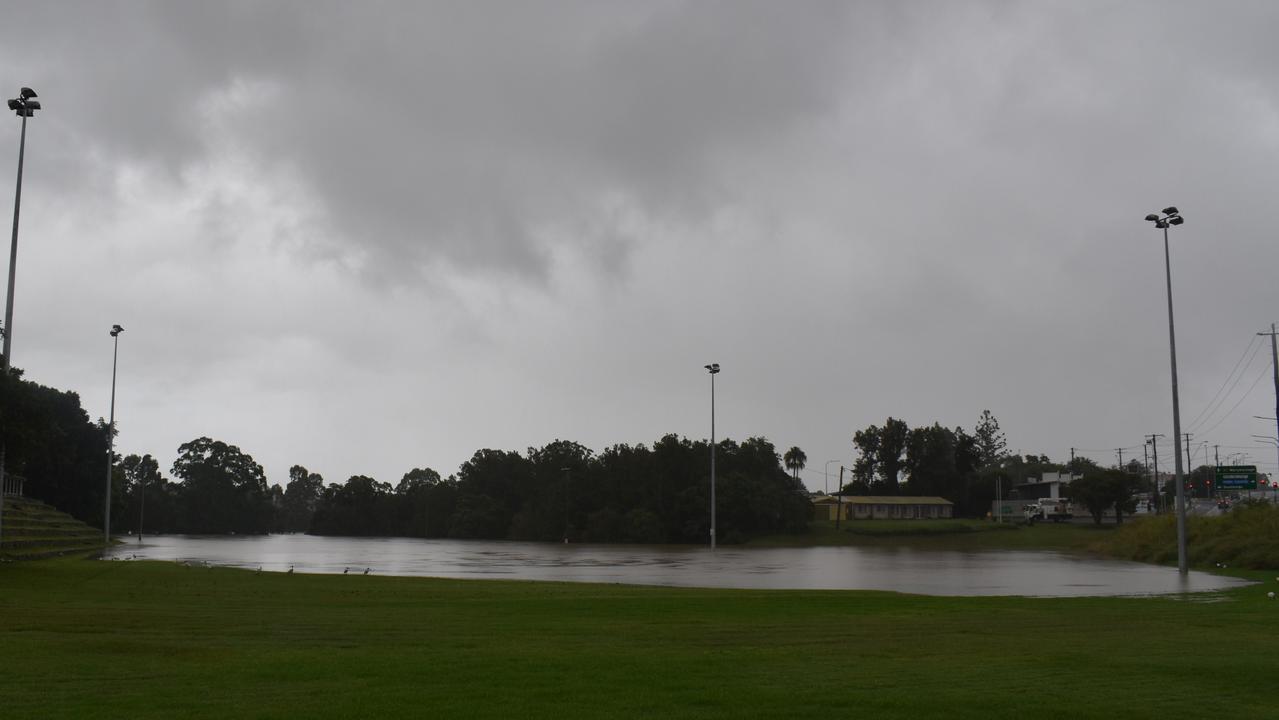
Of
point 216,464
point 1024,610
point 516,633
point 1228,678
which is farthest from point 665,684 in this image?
point 216,464

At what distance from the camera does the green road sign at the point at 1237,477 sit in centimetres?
6456

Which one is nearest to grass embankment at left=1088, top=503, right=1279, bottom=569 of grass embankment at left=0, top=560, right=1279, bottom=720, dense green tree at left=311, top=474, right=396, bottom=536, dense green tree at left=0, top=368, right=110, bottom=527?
grass embankment at left=0, top=560, right=1279, bottom=720

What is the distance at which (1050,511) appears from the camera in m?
116

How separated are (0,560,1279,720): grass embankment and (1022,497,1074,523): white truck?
102 metres

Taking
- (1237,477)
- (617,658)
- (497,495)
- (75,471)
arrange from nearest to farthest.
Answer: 1. (617,658)
2. (1237,477)
3. (75,471)
4. (497,495)

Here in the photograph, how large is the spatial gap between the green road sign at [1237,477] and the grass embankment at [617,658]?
52.3 metres

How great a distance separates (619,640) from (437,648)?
2.55 m

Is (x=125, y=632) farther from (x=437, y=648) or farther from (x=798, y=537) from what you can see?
(x=798, y=537)

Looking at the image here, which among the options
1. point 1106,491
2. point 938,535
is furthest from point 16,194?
point 1106,491

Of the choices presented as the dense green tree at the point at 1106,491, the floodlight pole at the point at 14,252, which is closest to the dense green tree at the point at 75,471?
the floodlight pole at the point at 14,252

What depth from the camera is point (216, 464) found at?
15325cm

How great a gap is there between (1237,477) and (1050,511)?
52.9 meters

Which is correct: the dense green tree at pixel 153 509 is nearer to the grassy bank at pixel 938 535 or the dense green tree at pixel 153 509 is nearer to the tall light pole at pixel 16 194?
the grassy bank at pixel 938 535

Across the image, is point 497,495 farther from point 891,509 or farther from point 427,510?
point 891,509
